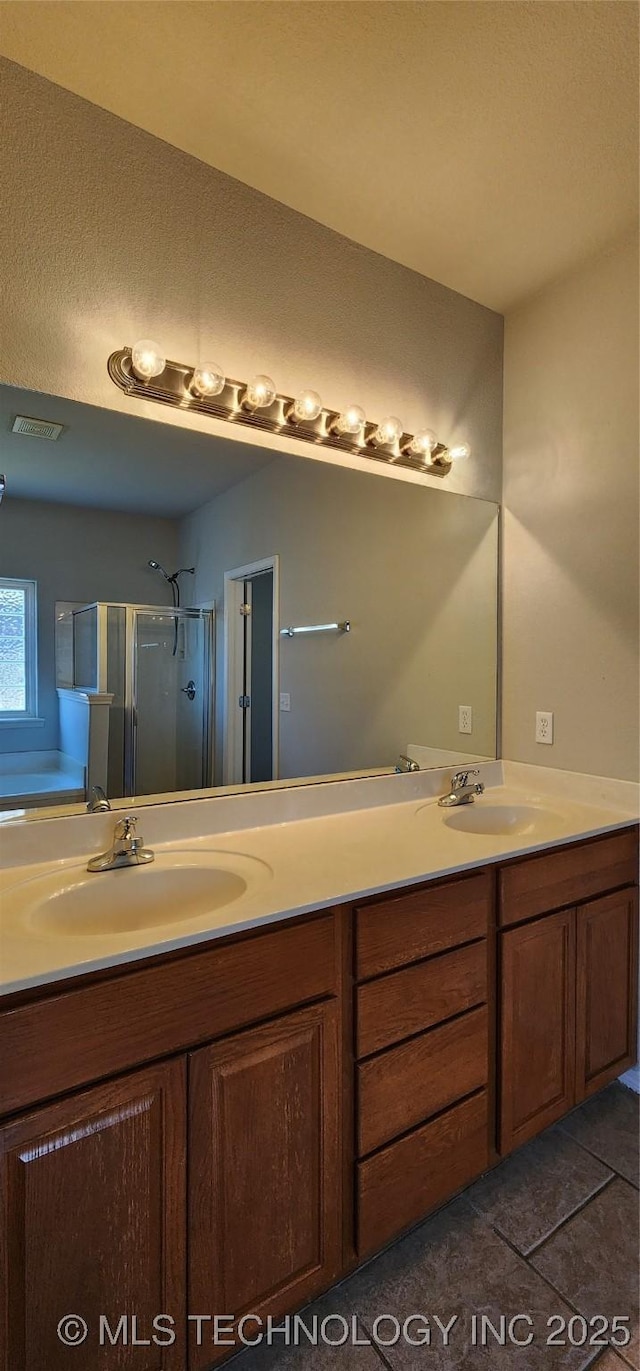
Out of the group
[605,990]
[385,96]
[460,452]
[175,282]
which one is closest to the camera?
[385,96]

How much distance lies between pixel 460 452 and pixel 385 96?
3.03ft

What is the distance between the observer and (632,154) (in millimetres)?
1463

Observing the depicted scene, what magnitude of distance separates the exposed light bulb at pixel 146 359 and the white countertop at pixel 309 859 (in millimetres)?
1001

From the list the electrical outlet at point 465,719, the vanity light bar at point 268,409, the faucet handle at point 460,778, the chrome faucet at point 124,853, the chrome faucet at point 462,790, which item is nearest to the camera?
the chrome faucet at point 124,853

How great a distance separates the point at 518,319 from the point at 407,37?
101 centimetres

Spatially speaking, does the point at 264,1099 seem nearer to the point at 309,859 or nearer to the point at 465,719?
the point at 309,859

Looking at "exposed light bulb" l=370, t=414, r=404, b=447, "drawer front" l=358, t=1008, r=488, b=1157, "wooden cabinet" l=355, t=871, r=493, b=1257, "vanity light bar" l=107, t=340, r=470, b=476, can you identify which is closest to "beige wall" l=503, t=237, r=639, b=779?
"vanity light bar" l=107, t=340, r=470, b=476

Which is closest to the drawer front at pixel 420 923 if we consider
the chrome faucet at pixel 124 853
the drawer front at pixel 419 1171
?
the drawer front at pixel 419 1171

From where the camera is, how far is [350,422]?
5.48 ft

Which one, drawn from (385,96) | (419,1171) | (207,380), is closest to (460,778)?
(419,1171)

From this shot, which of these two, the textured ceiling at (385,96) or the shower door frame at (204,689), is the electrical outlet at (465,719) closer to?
the shower door frame at (204,689)

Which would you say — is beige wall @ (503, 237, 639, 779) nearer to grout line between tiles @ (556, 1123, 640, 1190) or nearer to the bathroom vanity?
the bathroom vanity

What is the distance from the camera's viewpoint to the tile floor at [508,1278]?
109 cm

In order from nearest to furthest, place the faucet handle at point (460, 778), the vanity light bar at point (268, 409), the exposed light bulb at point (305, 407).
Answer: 1. the vanity light bar at point (268, 409)
2. the exposed light bulb at point (305, 407)
3. the faucet handle at point (460, 778)
